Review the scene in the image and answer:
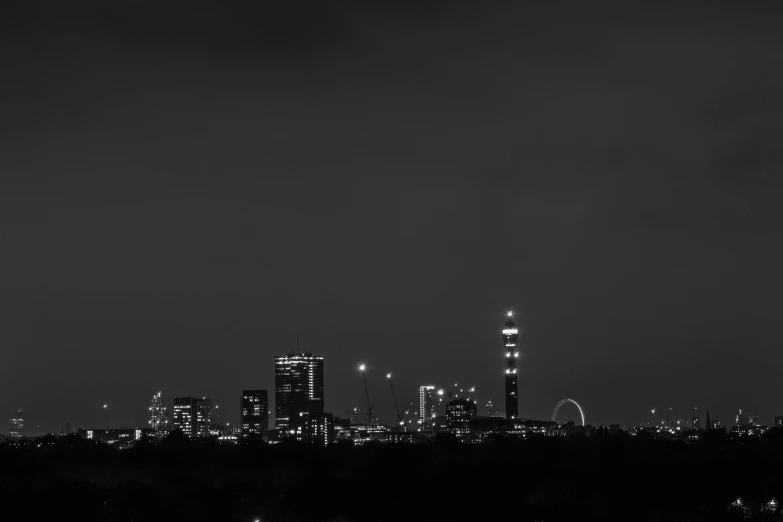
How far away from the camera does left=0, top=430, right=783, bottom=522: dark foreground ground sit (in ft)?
322

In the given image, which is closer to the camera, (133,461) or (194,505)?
(194,505)

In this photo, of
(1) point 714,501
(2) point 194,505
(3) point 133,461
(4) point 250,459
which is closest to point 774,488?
(1) point 714,501

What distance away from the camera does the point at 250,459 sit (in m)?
147

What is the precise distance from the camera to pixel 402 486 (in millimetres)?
113750

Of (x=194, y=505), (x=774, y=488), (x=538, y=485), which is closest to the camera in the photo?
(x=194, y=505)

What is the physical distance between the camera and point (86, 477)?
12106 centimetres

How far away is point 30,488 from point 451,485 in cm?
4167

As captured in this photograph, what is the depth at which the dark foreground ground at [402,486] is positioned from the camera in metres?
98.1

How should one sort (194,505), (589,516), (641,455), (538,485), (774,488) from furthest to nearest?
1. (641,455)
2. (538,485)
3. (774,488)
4. (194,505)
5. (589,516)

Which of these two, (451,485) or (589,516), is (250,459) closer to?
(451,485)

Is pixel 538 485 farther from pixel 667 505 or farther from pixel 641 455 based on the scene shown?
pixel 641 455

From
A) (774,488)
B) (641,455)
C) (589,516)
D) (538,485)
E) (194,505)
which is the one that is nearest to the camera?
(589,516)

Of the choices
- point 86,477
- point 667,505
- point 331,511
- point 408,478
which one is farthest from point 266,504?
point 667,505

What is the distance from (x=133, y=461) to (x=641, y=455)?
67.6 metres
